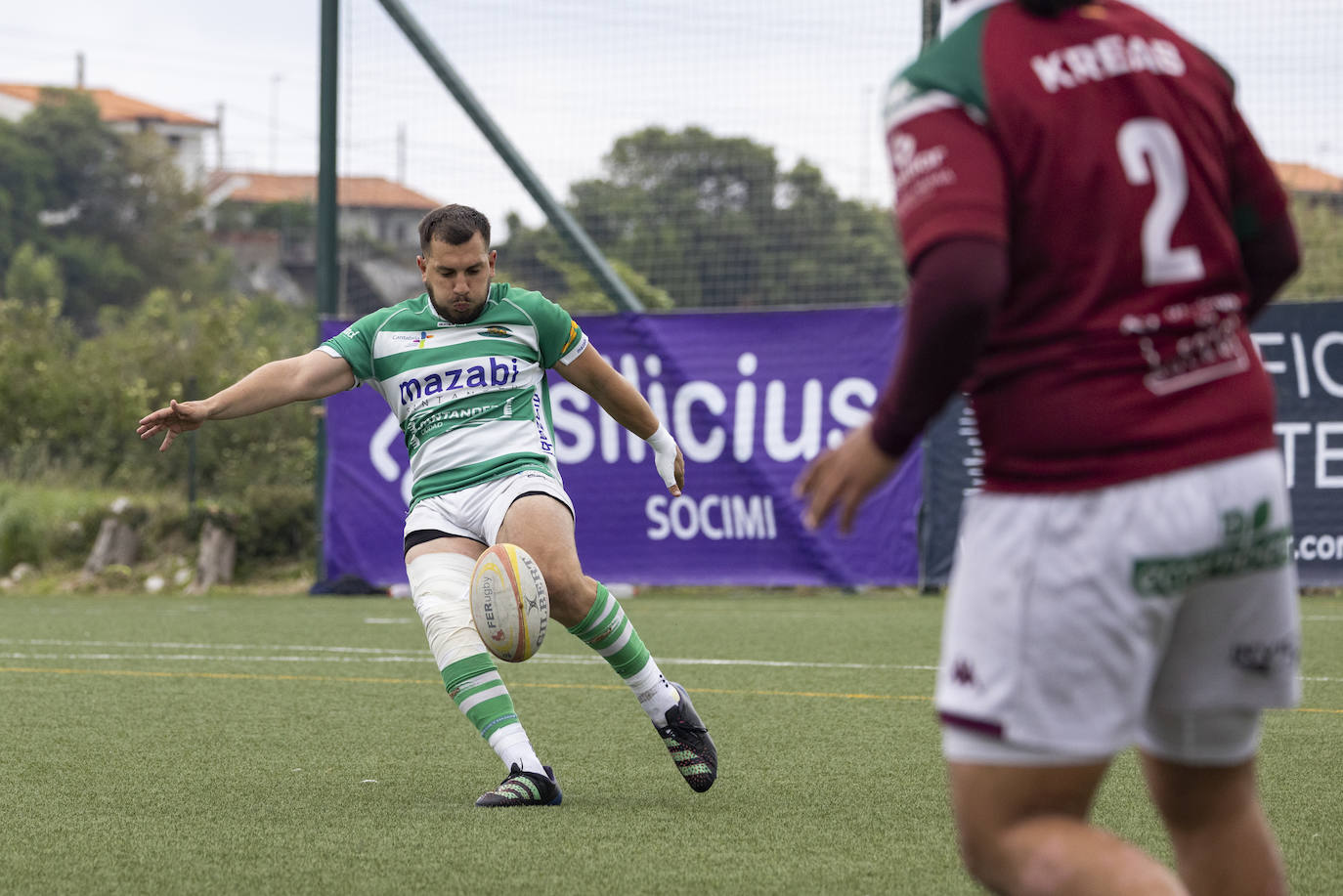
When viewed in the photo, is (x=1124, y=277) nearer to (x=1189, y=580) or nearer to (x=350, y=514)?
(x=1189, y=580)

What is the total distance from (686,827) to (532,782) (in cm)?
57

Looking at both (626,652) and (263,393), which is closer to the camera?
(263,393)

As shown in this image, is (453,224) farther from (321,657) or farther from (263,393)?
(321,657)

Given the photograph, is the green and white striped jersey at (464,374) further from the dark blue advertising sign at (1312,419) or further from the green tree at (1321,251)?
the green tree at (1321,251)

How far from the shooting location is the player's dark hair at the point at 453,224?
16.8ft

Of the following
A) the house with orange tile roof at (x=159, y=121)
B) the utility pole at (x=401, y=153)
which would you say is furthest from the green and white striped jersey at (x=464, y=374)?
A: the house with orange tile roof at (x=159, y=121)

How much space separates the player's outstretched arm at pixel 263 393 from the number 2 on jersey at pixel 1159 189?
127 inches

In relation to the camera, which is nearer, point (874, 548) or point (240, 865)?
point (240, 865)

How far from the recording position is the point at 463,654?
5133 mm

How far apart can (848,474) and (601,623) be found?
3050 millimetres

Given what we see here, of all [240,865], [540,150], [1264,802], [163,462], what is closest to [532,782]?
[240,865]

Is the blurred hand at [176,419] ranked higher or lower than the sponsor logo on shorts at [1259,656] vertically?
lower

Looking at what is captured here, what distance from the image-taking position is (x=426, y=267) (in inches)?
209

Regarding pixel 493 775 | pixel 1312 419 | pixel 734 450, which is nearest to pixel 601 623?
pixel 493 775
